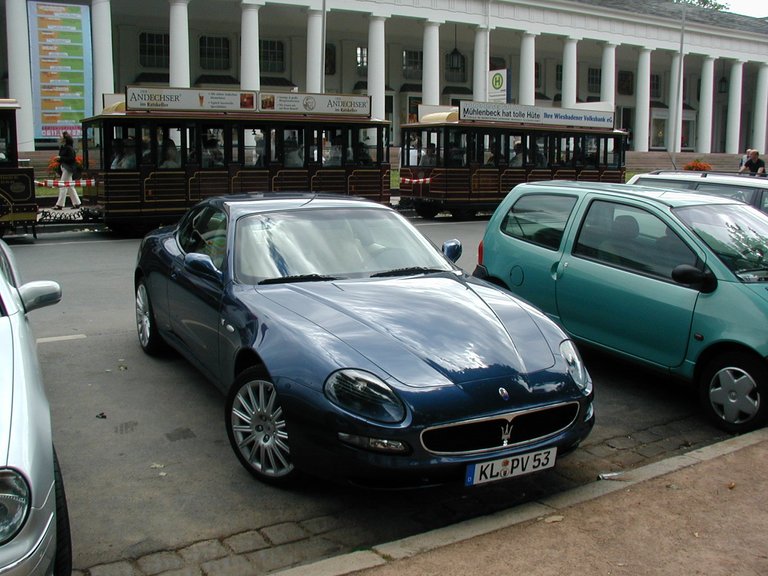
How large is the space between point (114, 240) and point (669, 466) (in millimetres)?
14908

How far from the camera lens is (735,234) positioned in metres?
6.36

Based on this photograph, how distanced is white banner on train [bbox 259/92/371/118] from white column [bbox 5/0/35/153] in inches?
673

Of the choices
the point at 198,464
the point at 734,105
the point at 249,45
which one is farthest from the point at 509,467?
the point at 734,105

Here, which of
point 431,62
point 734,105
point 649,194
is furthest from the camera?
point 734,105

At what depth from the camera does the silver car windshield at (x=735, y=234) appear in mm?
6016

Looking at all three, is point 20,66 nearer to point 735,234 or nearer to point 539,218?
point 539,218

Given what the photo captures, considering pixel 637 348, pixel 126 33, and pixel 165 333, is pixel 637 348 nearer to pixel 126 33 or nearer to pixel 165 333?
pixel 165 333

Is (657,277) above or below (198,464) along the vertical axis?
above

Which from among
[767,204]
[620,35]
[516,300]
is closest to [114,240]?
[767,204]

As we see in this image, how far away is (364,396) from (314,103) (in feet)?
56.1

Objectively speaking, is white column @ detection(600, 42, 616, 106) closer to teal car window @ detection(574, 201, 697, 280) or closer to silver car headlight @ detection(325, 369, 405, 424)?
teal car window @ detection(574, 201, 697, 280)

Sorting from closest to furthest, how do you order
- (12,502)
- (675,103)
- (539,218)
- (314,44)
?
(12,502), (539,218), (314,44), (675,103)

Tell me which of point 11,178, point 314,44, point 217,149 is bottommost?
point 11,178

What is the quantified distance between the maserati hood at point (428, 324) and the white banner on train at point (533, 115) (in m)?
18.4
